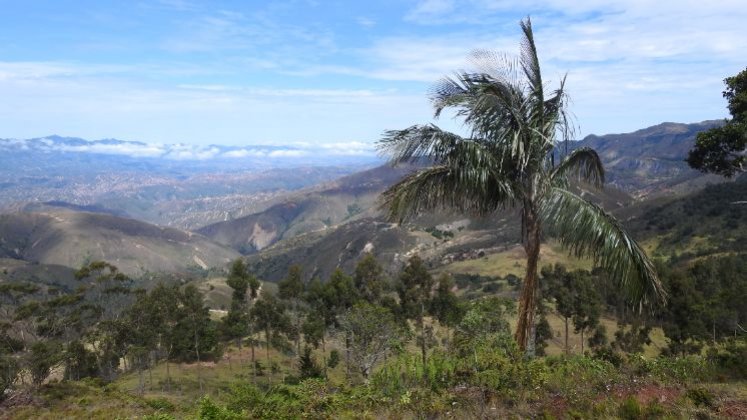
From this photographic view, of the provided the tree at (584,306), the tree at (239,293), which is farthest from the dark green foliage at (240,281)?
the tree at (584,306)

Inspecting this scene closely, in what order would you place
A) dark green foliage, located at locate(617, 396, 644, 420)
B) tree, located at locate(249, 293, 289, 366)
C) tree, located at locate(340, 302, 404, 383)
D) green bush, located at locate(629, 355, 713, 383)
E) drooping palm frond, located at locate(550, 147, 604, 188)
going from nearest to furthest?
dark green foliage, located at locate(617, 396, 644, 420) → drooping palm frond, located at locate(550, 147, 604, 188) → green bush, located at locate(629, 355, 713, 383) → tree, located at locate(340, 302, 404, 383) → tree, located at locate(249, 293, 289, 366)

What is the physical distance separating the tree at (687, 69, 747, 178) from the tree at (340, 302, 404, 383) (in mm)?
23917

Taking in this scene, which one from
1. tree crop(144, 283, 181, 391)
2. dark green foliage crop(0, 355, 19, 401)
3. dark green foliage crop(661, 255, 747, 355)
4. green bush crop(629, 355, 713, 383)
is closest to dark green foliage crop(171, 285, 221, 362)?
tree crop(144, 283, 181, 391)

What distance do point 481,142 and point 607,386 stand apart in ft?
17.0

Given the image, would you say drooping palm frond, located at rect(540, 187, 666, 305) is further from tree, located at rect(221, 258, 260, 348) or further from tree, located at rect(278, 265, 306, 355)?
tree, located at rect(221, 258, 260, 348)


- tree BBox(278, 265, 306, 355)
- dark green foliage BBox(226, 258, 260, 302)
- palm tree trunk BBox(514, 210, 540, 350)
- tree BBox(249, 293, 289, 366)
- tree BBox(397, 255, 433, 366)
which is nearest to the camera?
palm tree trunk BBox(514, 210, 540, 350)

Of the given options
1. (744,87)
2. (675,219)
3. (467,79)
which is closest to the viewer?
(467,79)

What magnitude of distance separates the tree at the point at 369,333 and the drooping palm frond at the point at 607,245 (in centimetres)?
2668

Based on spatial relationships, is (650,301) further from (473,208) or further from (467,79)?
(467,79)

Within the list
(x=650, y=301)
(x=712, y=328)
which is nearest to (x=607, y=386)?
(x=650, y=301)

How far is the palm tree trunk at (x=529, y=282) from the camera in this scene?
32.2 ft

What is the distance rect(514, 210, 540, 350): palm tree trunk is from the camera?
386 inches

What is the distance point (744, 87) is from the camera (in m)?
13.8

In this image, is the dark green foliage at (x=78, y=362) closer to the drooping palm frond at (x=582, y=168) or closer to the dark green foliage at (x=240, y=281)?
the dark green foliage at (x=240, y=281)
